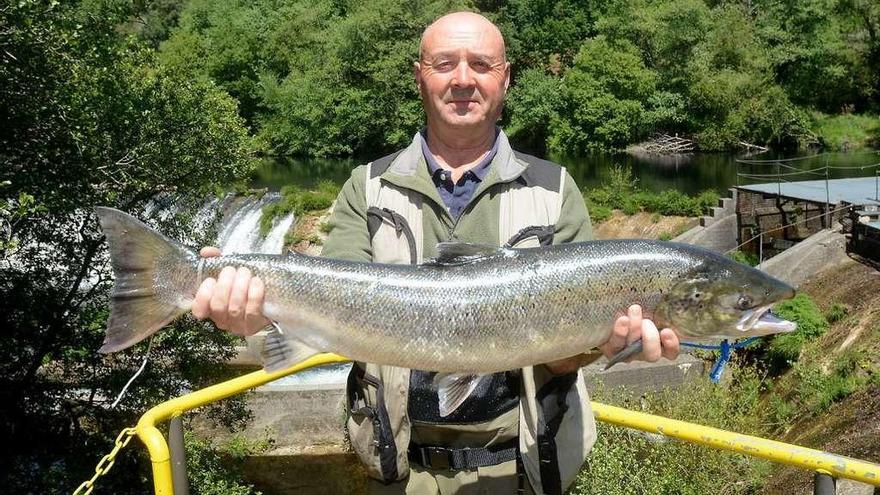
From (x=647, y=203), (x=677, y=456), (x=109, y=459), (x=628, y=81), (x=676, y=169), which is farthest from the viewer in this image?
(x=628, y=81)

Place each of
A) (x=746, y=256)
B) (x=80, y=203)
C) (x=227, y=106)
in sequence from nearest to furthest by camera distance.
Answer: (x=80, y=203) < (x=227, y=106) < (x=746, y=256)

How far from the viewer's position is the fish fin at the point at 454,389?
3207 mm

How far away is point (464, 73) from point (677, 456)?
5877 millimetres

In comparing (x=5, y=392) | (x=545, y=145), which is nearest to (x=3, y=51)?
(x=5, y=392)

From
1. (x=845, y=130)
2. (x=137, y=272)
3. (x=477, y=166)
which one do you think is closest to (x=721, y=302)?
(x=477, y=166)

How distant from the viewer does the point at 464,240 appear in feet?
11.4

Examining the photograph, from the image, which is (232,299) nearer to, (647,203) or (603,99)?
(647,203)

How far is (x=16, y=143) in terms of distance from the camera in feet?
34.3

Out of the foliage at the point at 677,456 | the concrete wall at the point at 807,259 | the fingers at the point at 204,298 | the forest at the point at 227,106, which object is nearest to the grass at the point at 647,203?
the concrete wall at the point at 807,259

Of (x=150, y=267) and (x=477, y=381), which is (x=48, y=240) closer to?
(x=150, y=267)

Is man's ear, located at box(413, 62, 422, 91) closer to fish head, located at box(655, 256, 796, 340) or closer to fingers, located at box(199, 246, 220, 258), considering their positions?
fingers, located at box(199, 246, 220, 258)

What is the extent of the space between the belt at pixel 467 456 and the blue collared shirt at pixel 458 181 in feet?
3.79

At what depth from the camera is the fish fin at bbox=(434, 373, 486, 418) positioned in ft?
10.5

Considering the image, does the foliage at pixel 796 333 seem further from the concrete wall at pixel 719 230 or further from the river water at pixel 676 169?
the river water at pixel 676 169
